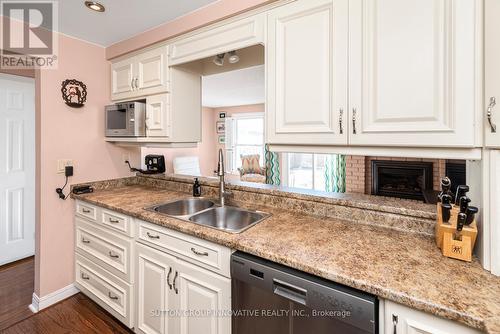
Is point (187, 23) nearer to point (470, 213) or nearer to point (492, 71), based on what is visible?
point (492, 71)

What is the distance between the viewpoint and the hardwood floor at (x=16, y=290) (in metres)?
1.85

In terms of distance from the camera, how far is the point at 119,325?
179cm

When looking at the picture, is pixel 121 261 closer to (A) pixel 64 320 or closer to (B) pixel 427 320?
(A) pixel 64 320

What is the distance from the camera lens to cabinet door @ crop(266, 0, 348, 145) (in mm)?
1189

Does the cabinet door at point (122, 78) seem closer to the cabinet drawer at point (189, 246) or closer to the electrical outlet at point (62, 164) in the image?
the electrical outlet at point (62, 164)

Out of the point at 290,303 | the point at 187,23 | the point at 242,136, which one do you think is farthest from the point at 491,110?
the point at 242,136

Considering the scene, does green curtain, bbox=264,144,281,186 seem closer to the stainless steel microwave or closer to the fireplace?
the fireplace

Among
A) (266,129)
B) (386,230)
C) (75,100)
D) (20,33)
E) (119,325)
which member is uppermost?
(20,33)

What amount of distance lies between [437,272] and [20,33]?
2923mm

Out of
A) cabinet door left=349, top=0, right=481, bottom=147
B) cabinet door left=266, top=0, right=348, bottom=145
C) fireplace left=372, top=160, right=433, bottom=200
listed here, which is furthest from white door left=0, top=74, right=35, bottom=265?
fireplace left=372, top=160, right=433, bottom=200

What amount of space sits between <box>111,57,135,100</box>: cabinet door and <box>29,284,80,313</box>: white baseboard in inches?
69.0

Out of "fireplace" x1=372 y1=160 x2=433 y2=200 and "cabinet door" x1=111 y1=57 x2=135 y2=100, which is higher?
"cabinet door" x1=111 y1=57 x2=135 y2=100

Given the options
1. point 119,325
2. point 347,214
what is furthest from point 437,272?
point 119,325

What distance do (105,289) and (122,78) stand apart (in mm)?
1790
